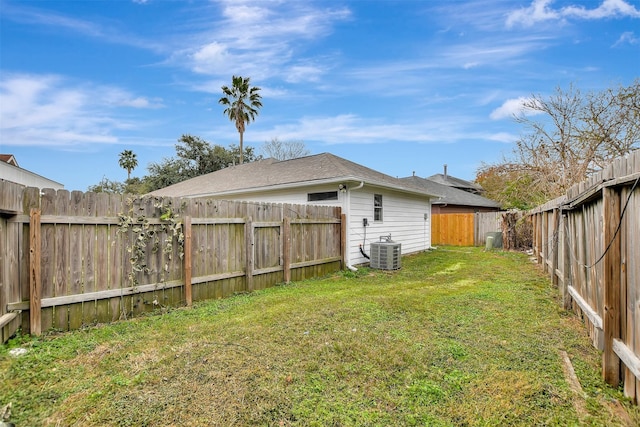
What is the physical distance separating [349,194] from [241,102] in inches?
689

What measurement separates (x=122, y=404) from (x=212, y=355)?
95 centimetres

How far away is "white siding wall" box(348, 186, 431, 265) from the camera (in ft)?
29.9

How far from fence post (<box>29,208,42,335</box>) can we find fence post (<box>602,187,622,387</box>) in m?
5.73

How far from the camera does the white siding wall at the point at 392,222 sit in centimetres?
912

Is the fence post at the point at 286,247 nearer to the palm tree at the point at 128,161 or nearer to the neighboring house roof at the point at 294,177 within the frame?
the neighboring house roof at the point at 294,177

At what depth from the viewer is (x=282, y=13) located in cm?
807

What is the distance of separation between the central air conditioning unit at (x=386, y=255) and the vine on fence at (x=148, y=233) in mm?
5580

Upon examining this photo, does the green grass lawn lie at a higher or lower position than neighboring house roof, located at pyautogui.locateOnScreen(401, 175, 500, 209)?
lower

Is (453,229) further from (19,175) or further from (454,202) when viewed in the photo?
(19,175)

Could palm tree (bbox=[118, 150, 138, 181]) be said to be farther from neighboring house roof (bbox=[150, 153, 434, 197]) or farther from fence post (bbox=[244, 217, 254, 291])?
fence post (bbox=[244, 217, 254, 291])

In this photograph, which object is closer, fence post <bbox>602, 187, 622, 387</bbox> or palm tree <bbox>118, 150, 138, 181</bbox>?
fence post <bbox>602, 187, 622, 387</bbox>

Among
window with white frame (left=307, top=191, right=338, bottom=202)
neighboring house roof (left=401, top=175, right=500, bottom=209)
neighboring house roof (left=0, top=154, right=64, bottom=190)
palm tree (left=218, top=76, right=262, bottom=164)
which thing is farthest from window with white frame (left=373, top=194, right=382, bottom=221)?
palm tree (left=218, top=76, right=262, bottom=164)

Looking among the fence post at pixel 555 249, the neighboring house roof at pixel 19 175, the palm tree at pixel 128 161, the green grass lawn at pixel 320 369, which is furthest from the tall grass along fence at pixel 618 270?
the palm tree at pixel 128 161

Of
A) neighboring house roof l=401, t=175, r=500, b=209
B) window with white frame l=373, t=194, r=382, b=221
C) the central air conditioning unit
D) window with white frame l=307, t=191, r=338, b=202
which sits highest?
neighboring house roof l=401, t=175, r=500, b=209
